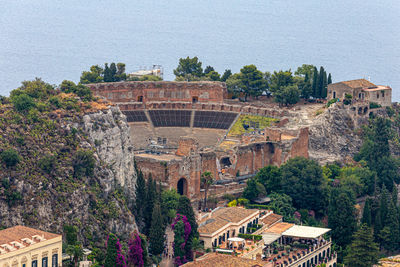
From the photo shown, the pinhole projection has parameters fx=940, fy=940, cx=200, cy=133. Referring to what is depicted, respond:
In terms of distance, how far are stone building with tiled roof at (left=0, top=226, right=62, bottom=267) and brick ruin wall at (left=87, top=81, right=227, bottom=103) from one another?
54.5 meters

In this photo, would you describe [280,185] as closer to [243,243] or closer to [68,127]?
[243,243]

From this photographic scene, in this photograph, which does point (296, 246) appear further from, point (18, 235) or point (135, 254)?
point (18, 235)

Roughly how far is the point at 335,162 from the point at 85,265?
180 feet

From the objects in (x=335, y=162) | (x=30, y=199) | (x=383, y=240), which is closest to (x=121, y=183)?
(x=30, y=199)

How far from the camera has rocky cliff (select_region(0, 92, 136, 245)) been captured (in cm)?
8012

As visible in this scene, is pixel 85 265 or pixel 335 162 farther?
pixel 335 162

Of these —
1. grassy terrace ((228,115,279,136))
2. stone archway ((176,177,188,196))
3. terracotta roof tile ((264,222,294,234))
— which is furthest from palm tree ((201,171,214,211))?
grassy terrace ((228,115,279,136))

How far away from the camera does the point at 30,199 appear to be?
80.0m

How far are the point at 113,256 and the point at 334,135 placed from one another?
59.0 m

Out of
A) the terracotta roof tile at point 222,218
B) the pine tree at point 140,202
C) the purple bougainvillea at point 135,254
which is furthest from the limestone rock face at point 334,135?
the purple bougainvillea at point 135,254

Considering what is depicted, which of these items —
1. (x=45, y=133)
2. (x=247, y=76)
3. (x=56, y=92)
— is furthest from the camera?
(x=247, y=76)

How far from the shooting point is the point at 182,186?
106250mm

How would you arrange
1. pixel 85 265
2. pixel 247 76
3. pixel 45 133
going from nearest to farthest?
pixel 85 265
pixel 45 133
pixel 247 76

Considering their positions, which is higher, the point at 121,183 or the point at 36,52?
the point at 36,52
